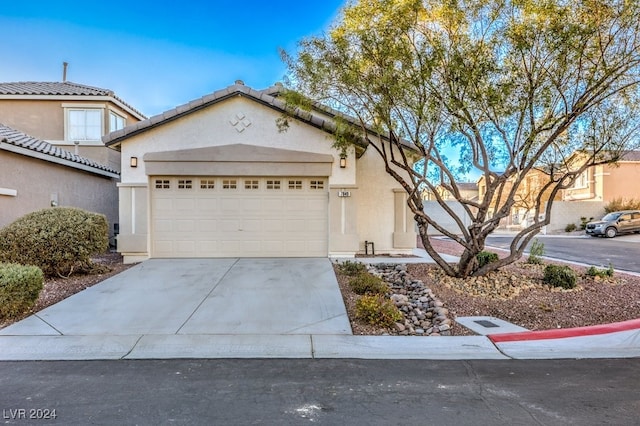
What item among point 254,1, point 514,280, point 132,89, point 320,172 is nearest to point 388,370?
point 514,280

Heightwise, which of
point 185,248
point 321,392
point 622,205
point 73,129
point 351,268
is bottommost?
point 321,392

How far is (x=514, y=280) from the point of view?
356 inches

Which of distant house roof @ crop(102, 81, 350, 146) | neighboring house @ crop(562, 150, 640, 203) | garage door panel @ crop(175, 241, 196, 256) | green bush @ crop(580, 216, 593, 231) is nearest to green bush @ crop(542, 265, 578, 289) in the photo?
distant house roof @ crop(102, 81, 350, 146)

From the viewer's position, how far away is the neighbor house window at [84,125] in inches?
667

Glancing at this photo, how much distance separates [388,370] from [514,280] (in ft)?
18.1

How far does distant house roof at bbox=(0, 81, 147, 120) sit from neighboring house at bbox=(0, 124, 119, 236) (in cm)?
348

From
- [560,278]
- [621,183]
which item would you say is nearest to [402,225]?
[560,278]

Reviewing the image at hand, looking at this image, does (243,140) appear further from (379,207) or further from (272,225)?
(379,207)

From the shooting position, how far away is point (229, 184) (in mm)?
12055

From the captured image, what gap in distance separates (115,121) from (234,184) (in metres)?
9.25

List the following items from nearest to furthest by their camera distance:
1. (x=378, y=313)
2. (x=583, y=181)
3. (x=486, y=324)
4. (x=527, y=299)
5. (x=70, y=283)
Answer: (x=378, y=313)
(x=486, y=324)
(x=527, y=299)
(x=70, y=283)
(x=583, y=181)

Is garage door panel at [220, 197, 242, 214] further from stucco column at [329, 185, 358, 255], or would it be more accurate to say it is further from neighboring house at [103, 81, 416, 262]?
stucco column at [329, 185, 358, 255]

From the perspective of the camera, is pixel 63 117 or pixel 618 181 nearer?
pixel 63 117

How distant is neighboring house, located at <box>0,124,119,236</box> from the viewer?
1176 centimetres
